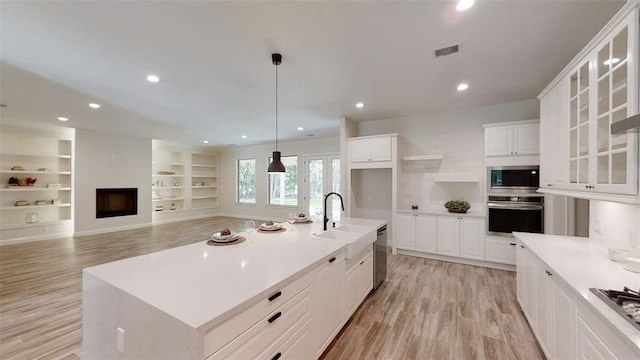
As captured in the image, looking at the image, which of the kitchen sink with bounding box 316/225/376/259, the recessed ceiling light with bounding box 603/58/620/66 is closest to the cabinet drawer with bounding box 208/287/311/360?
the kitchen sink with bounding box 316/225/376/259

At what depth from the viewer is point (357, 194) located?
18.0 ft

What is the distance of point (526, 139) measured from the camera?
3656 mm

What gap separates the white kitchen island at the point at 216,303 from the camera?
1.05 meters

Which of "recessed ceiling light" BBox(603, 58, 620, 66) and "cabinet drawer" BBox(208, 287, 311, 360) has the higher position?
"recessed ceiling light" BBox(603, 58, 620, 66)

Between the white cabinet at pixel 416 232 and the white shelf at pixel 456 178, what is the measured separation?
730 millimetres

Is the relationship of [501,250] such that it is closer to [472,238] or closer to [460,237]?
[472,238]

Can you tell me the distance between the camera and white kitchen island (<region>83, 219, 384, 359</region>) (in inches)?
41.4

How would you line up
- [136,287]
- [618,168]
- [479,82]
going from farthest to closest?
[479,82], [618,168], [136,287]

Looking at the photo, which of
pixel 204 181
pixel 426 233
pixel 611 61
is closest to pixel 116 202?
pixel 204 181

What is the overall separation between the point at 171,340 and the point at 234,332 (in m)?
0.26

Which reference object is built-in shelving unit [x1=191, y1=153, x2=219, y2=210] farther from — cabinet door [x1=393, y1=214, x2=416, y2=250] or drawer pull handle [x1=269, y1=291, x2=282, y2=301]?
drawer pull handle [x1=269, y1=291, x2=282, y2=301]

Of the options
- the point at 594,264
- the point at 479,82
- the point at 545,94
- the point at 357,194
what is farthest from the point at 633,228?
the point at 357,194

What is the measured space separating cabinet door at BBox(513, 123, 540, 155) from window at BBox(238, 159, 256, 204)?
7617 millimetres

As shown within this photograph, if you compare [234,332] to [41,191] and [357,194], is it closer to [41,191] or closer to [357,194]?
[357,194]
